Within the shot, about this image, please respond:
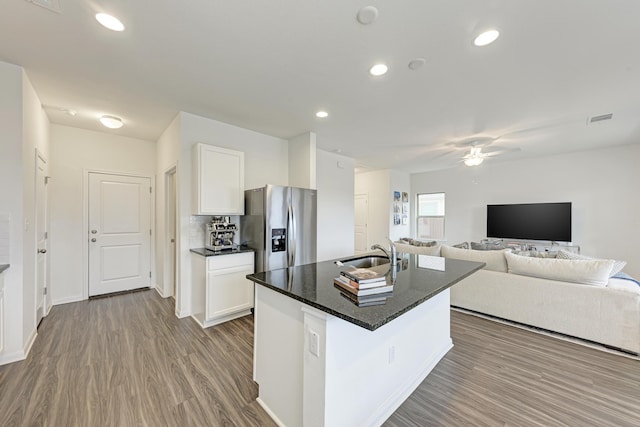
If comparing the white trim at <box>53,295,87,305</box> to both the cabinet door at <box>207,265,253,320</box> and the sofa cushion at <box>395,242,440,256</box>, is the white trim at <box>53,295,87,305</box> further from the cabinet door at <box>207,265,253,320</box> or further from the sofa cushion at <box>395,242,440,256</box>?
the sofa cushion at <box>395,242,440,256</box>

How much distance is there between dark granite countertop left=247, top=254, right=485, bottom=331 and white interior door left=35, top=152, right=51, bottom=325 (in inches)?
124

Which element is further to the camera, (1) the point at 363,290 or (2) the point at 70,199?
(2) the point at 70,199

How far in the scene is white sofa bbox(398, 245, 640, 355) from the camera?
2479 millimetres

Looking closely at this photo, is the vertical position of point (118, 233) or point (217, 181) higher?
point (217, 181)

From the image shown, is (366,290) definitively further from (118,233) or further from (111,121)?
(118,233)

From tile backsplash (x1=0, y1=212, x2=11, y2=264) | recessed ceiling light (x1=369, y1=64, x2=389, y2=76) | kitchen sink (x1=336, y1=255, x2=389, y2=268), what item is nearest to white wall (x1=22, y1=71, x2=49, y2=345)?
tile backsplash (x1=0, y1=212, x2=11, y2=264)

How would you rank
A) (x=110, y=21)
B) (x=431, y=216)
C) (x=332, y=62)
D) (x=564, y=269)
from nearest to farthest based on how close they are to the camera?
(x=110, y=21) < (x=332, y=62) < (x=564, y=269) < (x=431, y=216)

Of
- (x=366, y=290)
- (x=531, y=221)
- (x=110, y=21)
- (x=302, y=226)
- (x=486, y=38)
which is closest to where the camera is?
(x=366, y=290)

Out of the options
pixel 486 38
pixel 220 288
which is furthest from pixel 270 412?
pixel 486 38

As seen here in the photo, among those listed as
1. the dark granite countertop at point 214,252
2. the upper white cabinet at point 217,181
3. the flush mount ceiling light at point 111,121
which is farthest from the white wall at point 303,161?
the flush mount ceiling light at point 111,121

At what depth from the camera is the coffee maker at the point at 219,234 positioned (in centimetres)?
Result: 332

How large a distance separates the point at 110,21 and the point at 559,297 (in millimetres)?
Answer: 4847

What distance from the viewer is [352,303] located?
1.32 meters

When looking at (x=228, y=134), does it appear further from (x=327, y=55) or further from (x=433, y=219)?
(x=433, y=219)
